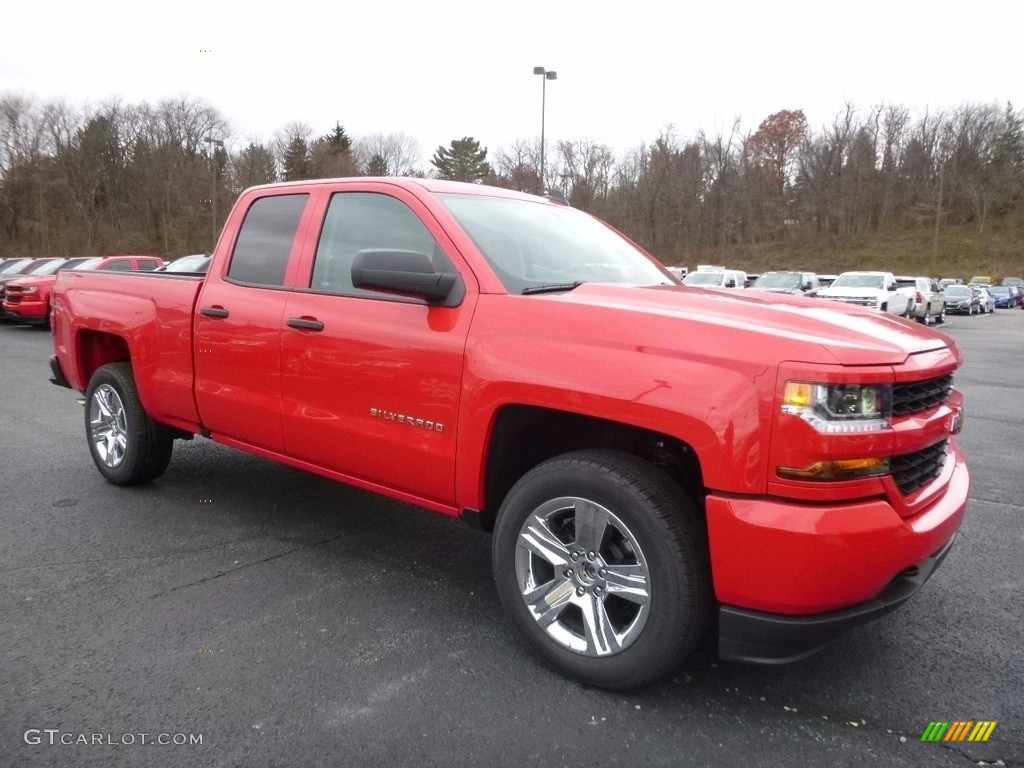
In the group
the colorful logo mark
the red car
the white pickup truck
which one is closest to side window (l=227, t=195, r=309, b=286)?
the colorful logo mark

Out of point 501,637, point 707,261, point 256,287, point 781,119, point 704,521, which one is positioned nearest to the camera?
point 704,521

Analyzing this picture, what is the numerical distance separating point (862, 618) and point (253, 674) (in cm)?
216

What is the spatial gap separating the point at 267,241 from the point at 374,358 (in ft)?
4.24

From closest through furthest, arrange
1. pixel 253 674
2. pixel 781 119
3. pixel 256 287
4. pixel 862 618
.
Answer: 1. pixel 862 618
2. pixel 253 674
3. pixel 256 287
4. pixel 781 119

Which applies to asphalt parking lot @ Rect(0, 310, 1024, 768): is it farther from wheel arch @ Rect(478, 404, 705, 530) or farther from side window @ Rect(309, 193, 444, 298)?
side window @ Rect(309, 193, 444, 298)

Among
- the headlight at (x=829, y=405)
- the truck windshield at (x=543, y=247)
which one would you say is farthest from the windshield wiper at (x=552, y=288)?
the headlight at (x=829, y=405)

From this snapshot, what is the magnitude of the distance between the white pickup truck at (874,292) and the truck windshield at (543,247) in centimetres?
1971

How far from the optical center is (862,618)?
7.92 ft

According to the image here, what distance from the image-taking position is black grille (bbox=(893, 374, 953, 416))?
8.14ft

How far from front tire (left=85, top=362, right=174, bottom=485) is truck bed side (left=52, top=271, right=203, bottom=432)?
0.17m

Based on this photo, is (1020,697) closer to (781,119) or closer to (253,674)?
(253,674)

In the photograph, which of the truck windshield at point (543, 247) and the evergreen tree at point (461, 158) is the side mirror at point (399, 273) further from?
the evergreen tree at point (461, 158)

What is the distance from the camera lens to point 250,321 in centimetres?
398

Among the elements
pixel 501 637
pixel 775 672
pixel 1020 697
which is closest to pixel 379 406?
pixel 501 637
